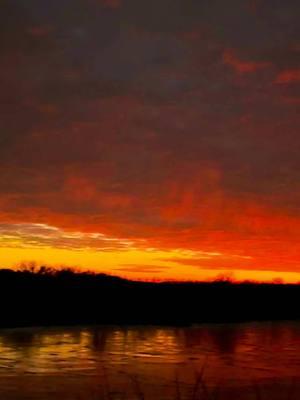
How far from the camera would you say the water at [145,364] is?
48.6 feet

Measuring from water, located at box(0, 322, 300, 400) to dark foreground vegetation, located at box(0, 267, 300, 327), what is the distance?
14.6 ft

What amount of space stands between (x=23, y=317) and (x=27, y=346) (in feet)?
33.8

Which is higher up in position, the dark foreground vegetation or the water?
the dark foreground vegetation

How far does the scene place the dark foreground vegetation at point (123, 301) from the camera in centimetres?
3459

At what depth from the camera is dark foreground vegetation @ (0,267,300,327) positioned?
34.6m

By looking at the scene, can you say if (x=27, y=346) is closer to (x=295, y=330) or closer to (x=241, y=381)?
(x=241, y=381)

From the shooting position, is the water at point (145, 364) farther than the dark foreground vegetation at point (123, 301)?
No

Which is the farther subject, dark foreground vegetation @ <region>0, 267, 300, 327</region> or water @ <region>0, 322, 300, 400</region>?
dark foreground vegetation @ <region>0, 267, 300, 327</region>

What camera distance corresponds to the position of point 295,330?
109 ft

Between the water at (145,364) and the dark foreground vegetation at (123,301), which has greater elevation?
the dark foreground vegetation at (123,301)

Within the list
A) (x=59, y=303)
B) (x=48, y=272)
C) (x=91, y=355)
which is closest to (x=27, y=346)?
(x=91, y=355)

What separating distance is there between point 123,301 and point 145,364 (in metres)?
20.4

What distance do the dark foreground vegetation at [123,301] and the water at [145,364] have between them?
4450 millimetres

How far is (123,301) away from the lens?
129 feet
